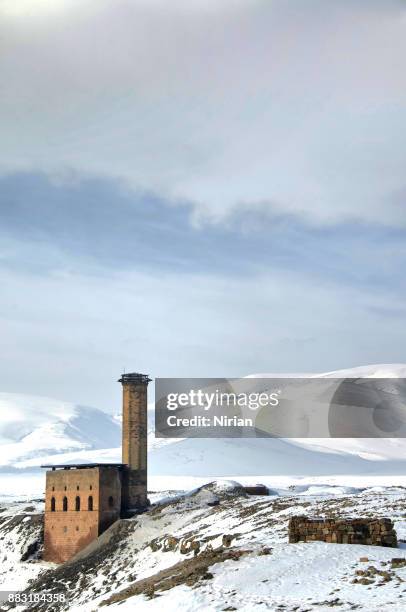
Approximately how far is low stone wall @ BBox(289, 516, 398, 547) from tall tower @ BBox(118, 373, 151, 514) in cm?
3885

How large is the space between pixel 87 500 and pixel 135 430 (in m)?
8.17

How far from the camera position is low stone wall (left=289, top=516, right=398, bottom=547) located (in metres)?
22.9

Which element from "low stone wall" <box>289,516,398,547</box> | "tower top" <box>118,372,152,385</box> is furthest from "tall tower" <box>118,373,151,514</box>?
"low stone wall" <box>289,516,398,547</box>

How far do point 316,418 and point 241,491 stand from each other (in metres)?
80.5

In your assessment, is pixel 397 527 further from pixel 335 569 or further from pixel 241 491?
pixel 241 491

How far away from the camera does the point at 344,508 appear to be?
39.9 m

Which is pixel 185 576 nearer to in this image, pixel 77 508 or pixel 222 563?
pixel 222 563

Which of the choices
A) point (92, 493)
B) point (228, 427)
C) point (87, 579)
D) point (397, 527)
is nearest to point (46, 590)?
point (87, 579)

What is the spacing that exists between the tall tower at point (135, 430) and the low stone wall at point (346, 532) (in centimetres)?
3885

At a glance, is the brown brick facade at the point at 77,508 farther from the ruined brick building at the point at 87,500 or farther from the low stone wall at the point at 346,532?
the low stone wall at the point at 346,532

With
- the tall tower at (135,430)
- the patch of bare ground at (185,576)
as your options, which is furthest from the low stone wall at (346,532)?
the tall tower at (135,430)

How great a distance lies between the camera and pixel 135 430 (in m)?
63.3

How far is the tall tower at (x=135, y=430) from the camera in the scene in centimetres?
6162

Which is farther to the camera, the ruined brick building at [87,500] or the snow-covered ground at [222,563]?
the ruined brick building at [87,500]
